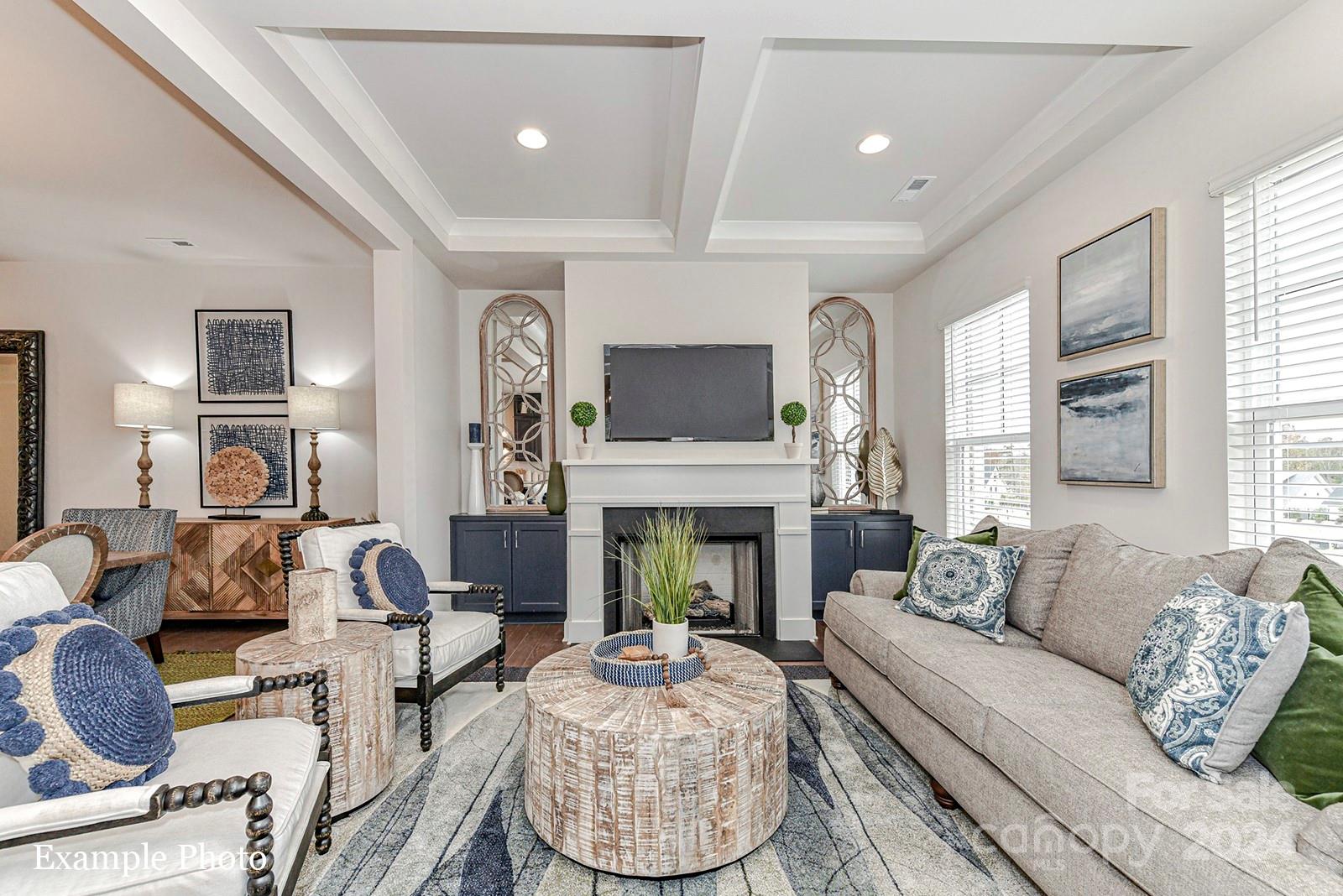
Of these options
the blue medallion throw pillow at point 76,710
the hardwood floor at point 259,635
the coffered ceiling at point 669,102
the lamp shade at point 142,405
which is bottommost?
the hardwood floor at point 259,635

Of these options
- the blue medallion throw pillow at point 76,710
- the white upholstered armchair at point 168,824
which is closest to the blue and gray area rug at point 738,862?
the white upholstered armchair at point 168,824

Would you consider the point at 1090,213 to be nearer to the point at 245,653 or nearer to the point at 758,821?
the point at 758,821

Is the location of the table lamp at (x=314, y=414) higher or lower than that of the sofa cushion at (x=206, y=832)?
higher

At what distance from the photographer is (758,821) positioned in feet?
5.91

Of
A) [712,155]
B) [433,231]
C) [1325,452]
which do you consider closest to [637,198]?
[712,155]

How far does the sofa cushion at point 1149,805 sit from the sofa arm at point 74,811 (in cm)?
190

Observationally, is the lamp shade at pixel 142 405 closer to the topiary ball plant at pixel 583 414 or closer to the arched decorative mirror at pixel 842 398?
the topiary ball plant at pixel 583 414

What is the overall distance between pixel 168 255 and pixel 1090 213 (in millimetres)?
5794

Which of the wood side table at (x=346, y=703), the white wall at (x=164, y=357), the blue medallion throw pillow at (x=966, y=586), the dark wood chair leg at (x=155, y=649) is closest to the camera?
the wood side table at (x=346, y=703)

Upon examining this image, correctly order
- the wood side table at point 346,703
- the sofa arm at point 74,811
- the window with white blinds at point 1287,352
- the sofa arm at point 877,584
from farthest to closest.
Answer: the sofa arm at point 877,584 → the wood side table at point 346,703 → the window with white blinds at point 1287,352 → the sofa arm at point 74,811

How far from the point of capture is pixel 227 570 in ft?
14.1

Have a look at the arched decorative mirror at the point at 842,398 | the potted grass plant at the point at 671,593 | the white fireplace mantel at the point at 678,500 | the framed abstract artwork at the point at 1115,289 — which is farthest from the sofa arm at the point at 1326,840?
the arched decorative mirror at the point at 842,398

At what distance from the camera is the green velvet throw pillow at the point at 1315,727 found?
1273mm

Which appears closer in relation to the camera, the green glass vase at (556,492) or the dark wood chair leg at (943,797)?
the dark wood chair leg at (943,797)
